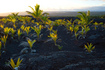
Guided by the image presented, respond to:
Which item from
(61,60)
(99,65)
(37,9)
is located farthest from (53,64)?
(37,9)

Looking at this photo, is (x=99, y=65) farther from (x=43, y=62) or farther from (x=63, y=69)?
(x=43, y=62)

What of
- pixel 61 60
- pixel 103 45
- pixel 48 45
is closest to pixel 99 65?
pixel 61 60

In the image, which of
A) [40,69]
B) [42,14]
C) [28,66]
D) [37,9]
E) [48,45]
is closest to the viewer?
[40,69]

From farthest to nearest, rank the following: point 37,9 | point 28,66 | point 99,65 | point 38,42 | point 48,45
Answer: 1. point 37,9
2. point 38,42
3. point 48,45
4. point 28,66
5. point 99,65

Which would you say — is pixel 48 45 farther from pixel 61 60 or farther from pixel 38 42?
pixel 61 60

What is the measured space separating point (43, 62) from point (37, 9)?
8021 mm

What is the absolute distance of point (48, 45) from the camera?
13.6ft

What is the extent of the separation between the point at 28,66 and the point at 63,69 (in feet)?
2.60

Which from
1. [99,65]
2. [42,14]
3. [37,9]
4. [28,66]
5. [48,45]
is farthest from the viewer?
[42,14]

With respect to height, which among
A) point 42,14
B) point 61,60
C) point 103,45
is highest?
point 42,14

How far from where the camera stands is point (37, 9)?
940 centimetres

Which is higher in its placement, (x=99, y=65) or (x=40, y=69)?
(x=99, y=65)

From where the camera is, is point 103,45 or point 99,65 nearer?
point 99,65

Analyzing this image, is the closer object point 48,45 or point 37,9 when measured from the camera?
point 48,45
